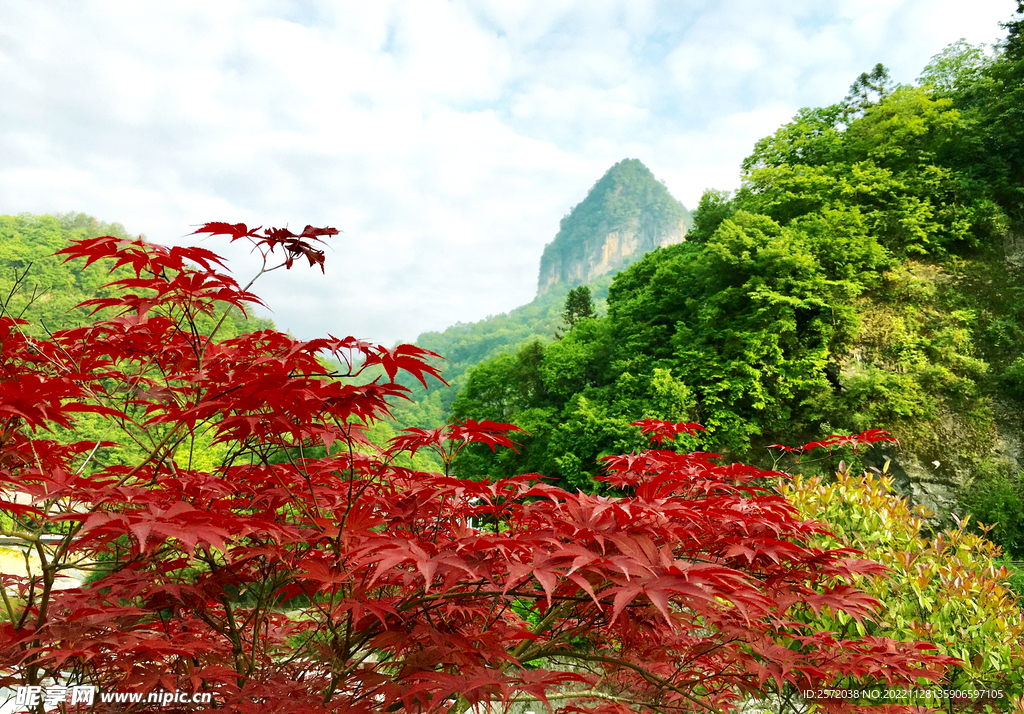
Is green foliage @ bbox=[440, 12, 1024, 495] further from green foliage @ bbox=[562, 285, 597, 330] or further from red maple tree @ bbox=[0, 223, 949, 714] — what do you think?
red maple tree @ bbox=[0, 223, 949, 714]

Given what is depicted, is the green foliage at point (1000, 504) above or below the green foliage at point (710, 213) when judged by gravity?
below

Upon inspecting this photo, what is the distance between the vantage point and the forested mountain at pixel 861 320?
9891 mm

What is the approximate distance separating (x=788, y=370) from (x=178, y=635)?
11511mm

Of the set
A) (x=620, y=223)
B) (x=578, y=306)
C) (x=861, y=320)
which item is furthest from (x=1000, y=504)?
(x=620, y=223)

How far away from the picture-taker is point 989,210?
38.2 feet

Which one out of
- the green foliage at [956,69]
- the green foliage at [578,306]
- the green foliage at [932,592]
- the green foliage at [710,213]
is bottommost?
the green foliage at [932,592]

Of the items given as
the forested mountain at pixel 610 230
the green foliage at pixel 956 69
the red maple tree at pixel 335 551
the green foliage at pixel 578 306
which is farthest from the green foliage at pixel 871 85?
the forested mountain at pixel 610 230

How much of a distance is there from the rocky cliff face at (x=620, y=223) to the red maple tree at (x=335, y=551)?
85716mm

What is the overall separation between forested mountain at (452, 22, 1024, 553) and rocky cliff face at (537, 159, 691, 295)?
2845 inches

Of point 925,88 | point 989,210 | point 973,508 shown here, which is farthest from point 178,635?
point 925,88

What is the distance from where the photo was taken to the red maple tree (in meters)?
0.97

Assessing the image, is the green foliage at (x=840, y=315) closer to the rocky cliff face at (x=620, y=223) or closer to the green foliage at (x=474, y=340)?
the green foliage at (x=474, y=340)

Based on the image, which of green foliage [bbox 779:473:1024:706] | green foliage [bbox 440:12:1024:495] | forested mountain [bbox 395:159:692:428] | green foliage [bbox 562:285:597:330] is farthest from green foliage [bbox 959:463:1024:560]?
forested mountain [bbox 395:159:692:428]

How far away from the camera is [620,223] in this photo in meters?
87.8
